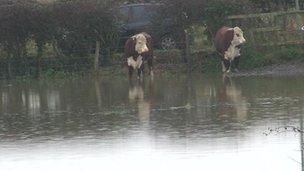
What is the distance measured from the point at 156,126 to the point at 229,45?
14.3 m

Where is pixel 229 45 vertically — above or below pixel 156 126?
above

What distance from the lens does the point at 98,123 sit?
734 inches

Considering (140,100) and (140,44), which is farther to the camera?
(140,44)

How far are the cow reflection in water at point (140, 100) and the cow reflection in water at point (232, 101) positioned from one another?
1.56m

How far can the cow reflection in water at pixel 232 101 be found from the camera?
1922 centimetres

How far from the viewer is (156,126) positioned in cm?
1766

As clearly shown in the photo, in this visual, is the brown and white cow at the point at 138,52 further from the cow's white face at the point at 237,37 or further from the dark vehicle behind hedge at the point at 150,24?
the cow's white face at the point at 237,37

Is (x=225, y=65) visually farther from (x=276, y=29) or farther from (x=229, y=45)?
(x=276, y=29)

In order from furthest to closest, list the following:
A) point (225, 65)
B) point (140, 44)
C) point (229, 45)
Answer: point (225, 65), point (140, 44), point (229, 45)

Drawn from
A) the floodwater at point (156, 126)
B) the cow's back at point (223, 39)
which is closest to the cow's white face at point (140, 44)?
the cow's back at point (223, 39)

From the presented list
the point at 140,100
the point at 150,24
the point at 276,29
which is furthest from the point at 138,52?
the point at 140,100

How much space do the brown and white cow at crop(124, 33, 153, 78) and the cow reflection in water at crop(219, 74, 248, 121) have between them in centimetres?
449

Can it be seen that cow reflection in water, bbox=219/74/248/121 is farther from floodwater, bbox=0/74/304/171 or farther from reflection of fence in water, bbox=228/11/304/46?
reflection of fence in water, bbox=228/11/304/46

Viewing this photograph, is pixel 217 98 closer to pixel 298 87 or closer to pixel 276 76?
pixel 298 87
